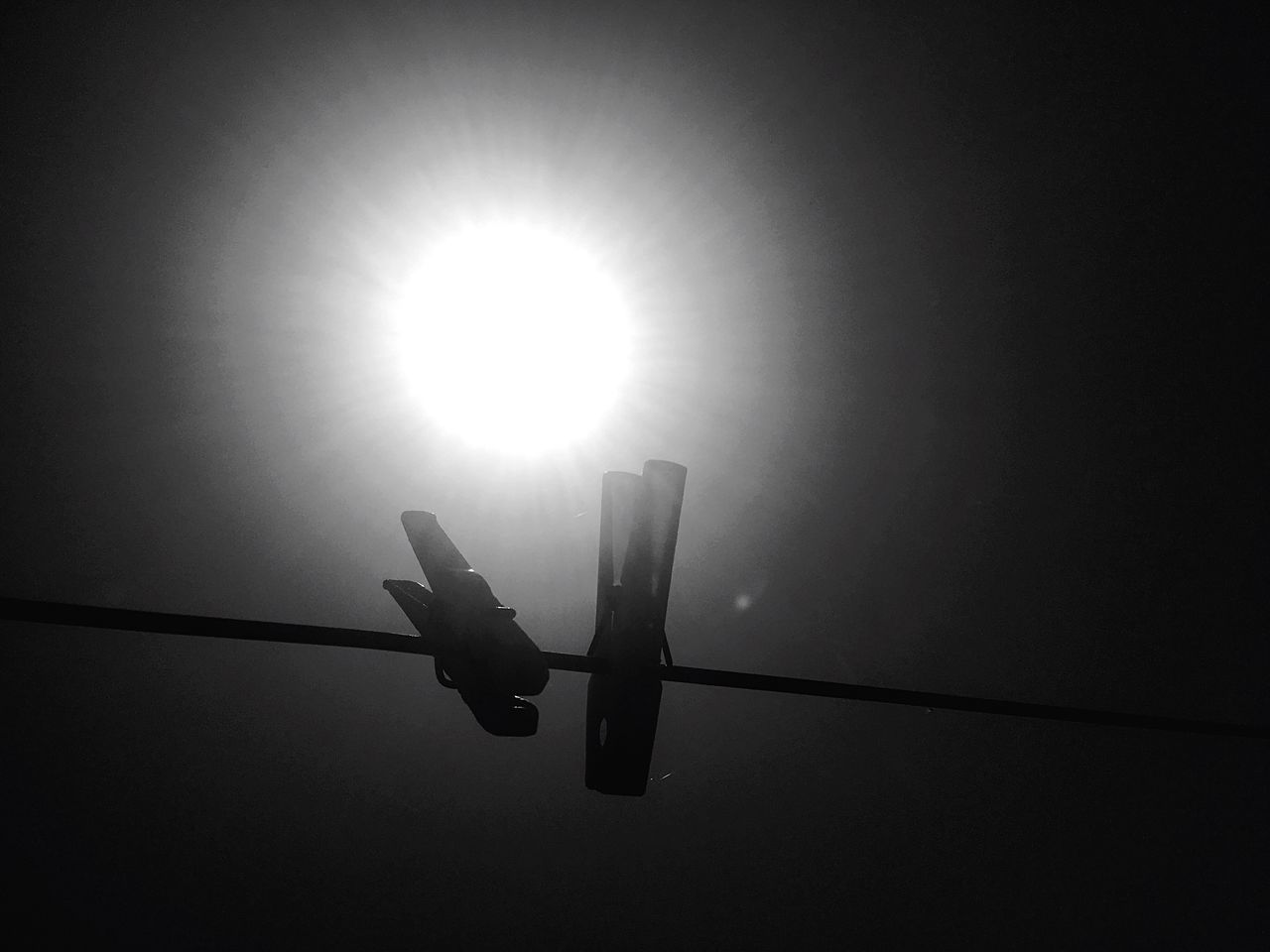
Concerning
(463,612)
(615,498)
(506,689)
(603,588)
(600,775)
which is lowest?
(600,775)

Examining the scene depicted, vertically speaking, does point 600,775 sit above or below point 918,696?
below

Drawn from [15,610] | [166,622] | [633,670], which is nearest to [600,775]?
[633,670]

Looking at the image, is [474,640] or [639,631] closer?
[474,640]

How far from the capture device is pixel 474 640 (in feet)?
5.61

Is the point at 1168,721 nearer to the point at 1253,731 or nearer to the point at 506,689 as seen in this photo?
the point at 1253,731

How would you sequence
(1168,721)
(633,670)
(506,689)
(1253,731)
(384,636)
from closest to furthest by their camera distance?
(506,689) → (384,636) → (633,670) → (1168,721) → (1253,731)

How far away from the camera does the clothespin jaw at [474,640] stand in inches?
65.6

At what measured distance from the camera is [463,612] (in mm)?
1752

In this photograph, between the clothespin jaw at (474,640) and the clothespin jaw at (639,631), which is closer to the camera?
the clothespin jaw at (474,640)

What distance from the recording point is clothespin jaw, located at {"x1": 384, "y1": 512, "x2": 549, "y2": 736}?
1.67 m

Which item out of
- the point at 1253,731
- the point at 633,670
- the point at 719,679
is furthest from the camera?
the point at 1253,731

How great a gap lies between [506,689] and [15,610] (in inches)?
48.7

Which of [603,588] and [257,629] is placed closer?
[257,629]

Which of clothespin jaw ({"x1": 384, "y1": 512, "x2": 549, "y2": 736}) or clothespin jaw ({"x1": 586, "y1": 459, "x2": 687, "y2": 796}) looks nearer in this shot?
clothespin jaw ({"x1": 384, "y1": 512, "x2": 549, "y2": 736})
